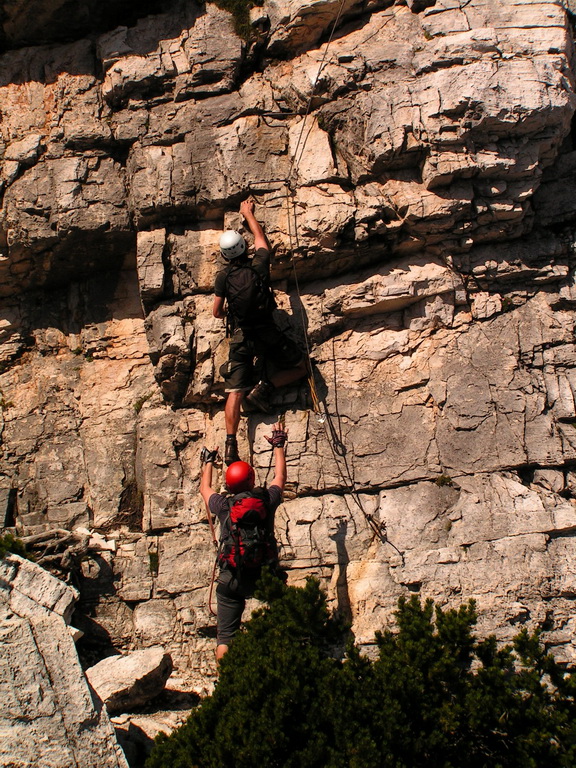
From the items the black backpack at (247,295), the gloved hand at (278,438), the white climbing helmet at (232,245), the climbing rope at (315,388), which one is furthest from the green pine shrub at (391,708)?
the white climbing helmet at (232,245)

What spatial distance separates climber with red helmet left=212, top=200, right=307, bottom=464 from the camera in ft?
28.3

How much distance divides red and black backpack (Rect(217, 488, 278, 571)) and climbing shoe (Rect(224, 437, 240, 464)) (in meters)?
0.92

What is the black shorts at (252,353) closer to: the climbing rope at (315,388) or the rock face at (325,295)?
the climbing rope at (315,388)

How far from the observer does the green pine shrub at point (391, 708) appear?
20.7 feet

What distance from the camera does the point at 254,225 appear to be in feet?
30.0

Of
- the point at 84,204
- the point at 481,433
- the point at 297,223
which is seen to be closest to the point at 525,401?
the point at 481,433

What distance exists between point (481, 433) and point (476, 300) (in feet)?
5.54

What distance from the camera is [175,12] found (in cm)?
1038

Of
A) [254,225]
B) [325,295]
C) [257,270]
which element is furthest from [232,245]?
[325,295]

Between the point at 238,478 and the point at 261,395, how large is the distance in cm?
128

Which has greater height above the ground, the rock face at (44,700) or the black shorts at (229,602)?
the black shorts at (229,602)

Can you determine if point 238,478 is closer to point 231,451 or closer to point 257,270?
point 231,451

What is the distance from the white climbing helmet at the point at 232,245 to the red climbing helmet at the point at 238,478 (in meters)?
2.49

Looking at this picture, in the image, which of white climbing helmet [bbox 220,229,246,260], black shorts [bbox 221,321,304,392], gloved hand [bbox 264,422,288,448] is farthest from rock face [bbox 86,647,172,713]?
white climbing helmet [bbox 220,229,246,260]
